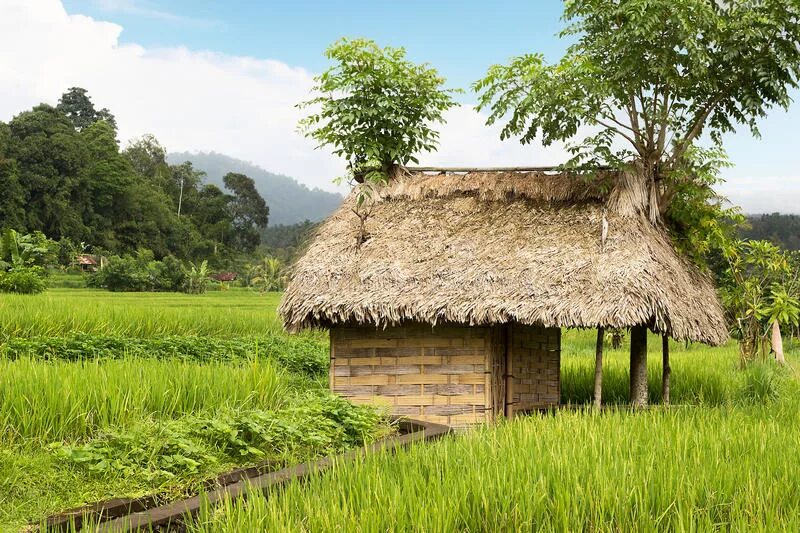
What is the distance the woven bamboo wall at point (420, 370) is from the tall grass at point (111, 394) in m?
0.78

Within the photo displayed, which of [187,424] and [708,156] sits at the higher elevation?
[708,156]

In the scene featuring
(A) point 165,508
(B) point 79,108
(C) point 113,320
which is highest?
(B) point 79,108

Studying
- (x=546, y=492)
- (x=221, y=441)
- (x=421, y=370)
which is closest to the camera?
(x=546, y=492)

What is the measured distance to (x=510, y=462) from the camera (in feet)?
14.2

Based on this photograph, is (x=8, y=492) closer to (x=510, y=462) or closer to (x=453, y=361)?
(x=510, y=462)

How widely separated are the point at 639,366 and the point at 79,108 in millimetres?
56155

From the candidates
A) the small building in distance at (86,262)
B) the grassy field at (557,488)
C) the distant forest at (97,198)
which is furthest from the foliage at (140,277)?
the grassy field at (557,488)

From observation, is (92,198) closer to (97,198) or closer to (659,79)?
(97,198)

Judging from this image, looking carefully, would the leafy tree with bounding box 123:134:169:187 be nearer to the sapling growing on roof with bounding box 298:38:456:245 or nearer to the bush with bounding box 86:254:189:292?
the bush with bounding box 86:254:189:292

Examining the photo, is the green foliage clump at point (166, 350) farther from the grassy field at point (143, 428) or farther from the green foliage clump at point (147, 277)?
the green foliage clump at point (147, 277)

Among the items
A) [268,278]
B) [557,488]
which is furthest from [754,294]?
[268,278]

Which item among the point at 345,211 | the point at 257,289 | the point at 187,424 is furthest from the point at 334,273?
the point at 257,289

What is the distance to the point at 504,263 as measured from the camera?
7809 millimetres

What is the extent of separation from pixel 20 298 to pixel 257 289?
20.0m
